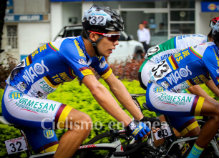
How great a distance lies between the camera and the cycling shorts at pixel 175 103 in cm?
395

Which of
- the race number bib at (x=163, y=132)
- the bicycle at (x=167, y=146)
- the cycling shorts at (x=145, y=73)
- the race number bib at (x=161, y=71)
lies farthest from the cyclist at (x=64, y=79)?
the cycling shorts at (x=145, y=73)

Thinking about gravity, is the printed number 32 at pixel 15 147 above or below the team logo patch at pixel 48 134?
below

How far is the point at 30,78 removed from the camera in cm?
340

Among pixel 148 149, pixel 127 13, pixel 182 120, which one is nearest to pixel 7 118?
pixel 148 149

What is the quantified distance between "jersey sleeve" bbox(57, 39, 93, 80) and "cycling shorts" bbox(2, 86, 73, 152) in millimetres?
337

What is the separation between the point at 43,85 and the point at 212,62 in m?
1.74

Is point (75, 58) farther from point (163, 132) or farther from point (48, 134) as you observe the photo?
point (163, 132)

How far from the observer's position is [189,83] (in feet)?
13.6

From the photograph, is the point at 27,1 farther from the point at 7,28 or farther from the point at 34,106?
the point at 34,106

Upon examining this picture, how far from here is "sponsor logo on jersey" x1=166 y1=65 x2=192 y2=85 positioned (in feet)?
13.4

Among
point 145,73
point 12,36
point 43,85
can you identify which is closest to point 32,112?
point 43,85

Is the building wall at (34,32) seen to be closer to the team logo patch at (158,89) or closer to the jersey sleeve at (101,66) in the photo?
the team logo patch at (158,89)

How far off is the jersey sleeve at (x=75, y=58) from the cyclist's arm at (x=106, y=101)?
6 cm

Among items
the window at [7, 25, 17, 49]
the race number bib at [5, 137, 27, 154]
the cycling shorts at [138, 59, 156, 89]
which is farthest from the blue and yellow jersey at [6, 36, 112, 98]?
the window at [7, 25, 17, 49]
